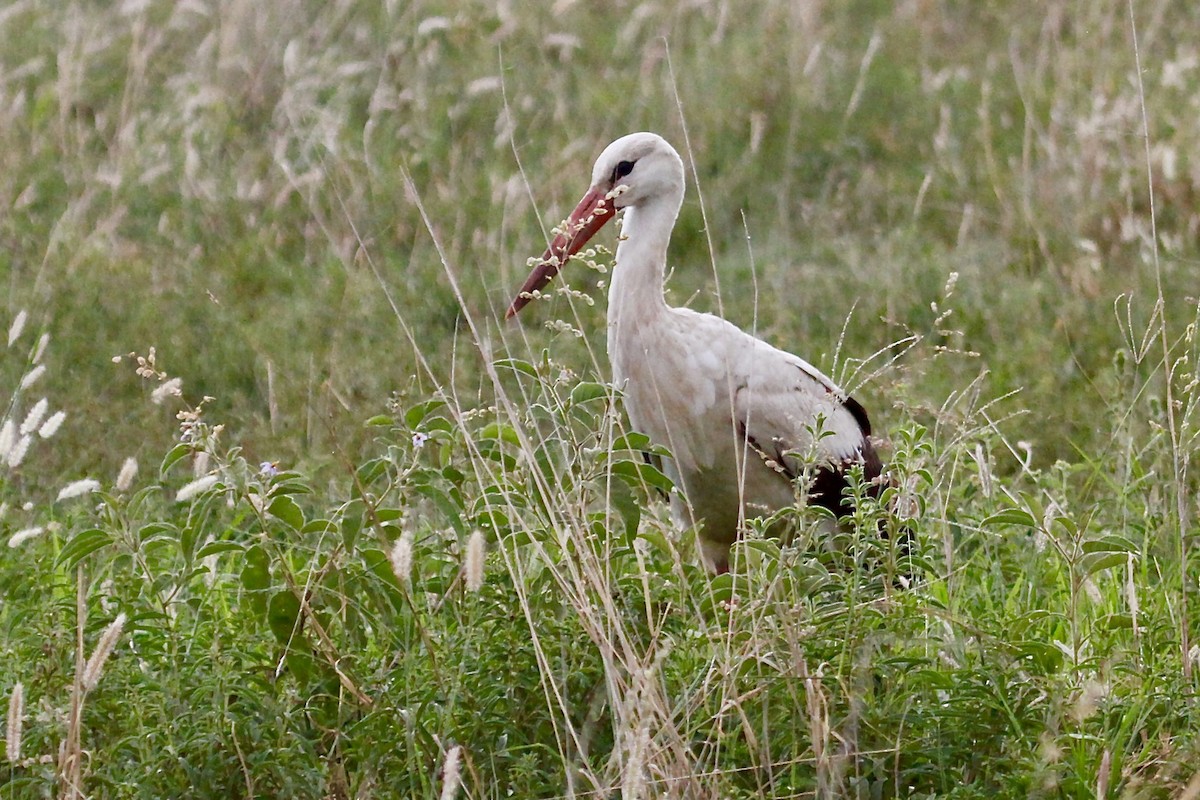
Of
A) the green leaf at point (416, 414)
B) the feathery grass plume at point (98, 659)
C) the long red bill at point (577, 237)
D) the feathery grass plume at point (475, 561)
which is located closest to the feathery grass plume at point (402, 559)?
the feathery grass plume at point (475, 561)

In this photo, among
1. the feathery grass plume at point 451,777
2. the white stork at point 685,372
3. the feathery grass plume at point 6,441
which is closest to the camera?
the feathery grass plume at point 451,777

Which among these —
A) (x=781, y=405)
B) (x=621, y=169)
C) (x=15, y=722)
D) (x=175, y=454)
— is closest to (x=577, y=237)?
(x=621, y=169)

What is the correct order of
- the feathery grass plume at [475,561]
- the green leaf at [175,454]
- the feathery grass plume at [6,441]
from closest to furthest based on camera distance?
the feathery grass plume at [475,561] < the green leaf at [175,454] < the feathery grass plume at [6,441]

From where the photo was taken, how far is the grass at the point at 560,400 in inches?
122

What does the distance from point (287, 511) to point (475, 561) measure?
390 mm

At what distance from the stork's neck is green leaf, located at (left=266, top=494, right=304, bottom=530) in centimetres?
123

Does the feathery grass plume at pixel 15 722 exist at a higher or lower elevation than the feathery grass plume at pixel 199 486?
lower

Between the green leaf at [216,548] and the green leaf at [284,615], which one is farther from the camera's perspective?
the green leaf at [284,615]

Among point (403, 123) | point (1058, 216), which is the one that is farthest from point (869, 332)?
point (403, 123)

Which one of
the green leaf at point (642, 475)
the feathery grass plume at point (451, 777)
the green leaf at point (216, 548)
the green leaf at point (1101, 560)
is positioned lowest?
the green leaf at point (1101, 560)

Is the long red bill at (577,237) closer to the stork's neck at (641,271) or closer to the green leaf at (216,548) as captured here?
the stork's neck at (641,271)

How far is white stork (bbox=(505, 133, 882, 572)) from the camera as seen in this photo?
4.28m

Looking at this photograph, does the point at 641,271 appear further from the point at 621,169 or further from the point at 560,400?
the point at 560,400

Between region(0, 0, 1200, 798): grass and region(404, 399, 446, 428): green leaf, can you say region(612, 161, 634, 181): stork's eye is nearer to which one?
region(0, 0, 1200, 798): grass
